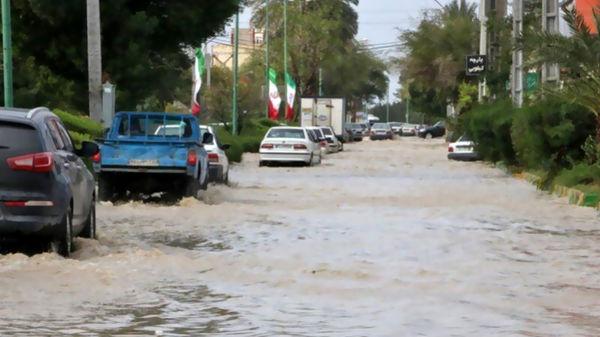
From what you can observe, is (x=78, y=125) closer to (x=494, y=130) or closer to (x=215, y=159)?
(x=215, y=159)

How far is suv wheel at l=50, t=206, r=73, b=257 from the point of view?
1439 cm

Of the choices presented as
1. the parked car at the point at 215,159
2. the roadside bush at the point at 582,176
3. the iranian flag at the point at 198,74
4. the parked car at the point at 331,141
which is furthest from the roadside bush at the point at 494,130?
the parked car at the point at 331,141

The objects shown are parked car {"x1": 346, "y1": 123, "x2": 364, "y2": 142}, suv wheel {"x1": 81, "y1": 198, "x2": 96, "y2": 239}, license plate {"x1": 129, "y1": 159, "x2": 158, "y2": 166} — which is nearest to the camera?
suv wheel {"x1": 81, "y1": 198, "x2": 96, "y2": 239}

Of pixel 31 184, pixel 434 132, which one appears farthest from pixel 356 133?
pixel 31 184

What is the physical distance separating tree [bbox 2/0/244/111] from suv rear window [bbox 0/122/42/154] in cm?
2606

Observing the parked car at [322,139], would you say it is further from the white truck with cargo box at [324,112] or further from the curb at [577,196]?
the curb at [577,196]

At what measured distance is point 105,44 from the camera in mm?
42438

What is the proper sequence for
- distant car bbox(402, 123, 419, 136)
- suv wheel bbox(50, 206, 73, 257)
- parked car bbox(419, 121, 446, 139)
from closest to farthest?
suv wheel bbox(50, 206, 73, 257) < parked car bbox(419, 121, 446, 139) < distant car bbox(402, 123, 419, 136)

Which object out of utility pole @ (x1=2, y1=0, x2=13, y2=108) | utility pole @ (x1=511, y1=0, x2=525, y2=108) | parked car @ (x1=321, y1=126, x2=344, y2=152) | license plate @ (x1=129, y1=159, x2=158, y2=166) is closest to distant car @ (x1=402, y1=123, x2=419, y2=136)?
parked car @ (x1=321, y1=126, x2=344, y2=152)

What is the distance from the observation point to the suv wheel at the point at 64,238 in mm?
14391

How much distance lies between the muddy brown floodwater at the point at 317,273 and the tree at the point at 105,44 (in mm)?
16501

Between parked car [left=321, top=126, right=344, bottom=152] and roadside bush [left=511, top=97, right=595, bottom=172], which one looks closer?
roadside bush [left=511, top=97, right=595, bottom=172]

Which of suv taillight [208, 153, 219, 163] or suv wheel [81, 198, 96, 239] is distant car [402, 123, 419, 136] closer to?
suv taillight [208, 153, 219, 163]

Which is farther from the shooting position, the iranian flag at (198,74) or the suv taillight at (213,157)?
the iranian flag at (198,74)
